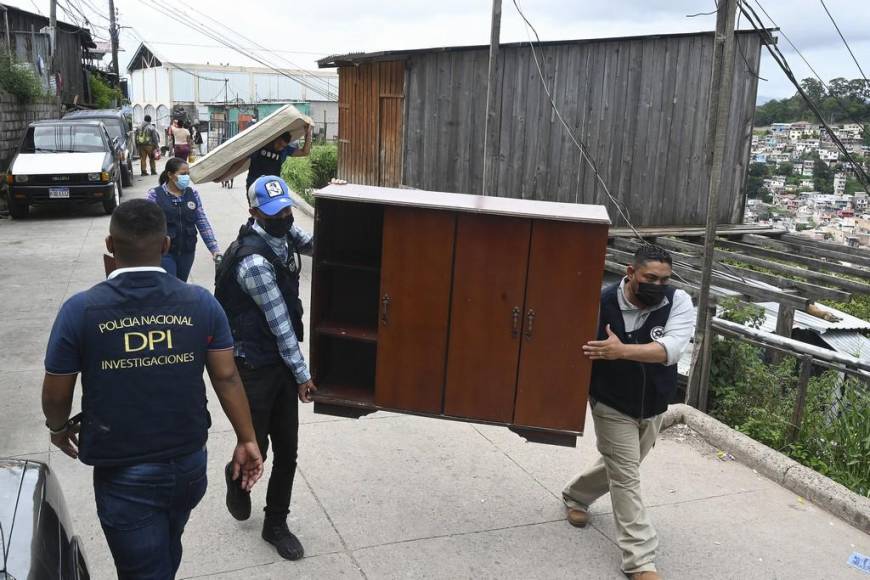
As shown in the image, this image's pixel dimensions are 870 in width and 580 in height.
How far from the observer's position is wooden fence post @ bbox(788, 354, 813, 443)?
204 inches

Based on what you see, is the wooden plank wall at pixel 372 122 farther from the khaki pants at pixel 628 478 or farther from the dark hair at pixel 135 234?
the dark hair at pixel 135 234

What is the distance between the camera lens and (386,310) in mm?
3736

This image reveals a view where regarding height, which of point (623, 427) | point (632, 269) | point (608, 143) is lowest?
point (623, 427)

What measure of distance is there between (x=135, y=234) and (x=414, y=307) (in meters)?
1.45

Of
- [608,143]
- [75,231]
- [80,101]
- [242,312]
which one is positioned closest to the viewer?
[242,312]

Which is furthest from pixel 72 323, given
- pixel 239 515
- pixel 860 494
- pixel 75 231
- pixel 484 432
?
pixel 75 231

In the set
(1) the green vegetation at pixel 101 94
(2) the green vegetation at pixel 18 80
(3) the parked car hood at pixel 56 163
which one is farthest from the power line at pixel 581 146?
(1) the green vegetation at pixel 101 94

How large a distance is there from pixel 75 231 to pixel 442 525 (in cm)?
1091

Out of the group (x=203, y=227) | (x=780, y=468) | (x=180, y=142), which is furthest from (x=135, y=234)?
(x=180, y=142)

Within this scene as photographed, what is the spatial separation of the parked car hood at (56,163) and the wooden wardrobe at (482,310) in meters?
11.9

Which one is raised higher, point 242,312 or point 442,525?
point 242,312

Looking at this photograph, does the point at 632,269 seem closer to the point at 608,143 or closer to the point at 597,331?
the point at 597,331

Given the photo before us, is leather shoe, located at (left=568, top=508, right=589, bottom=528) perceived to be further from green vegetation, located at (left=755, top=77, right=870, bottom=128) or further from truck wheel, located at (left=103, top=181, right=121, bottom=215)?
truck wheel, located at (left=103, top=181, right=121, bottom=215)

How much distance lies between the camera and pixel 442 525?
4.28 meters
